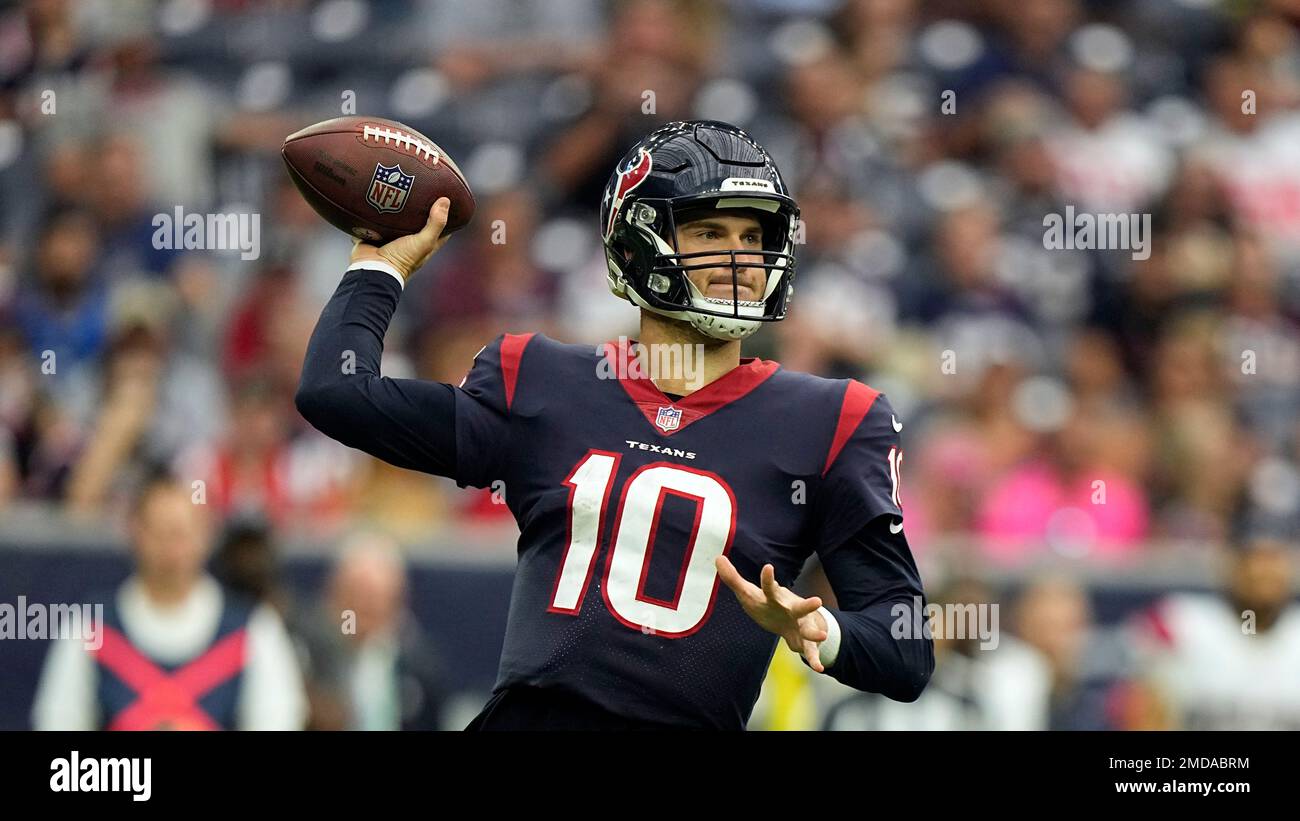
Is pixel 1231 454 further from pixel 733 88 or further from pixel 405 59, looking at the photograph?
pixel 405 59

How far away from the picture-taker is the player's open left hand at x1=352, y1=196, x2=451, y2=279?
4090 mm

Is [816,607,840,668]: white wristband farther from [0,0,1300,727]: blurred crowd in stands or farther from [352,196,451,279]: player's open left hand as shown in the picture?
[0,0,1300,727]: blurred crowd in stands

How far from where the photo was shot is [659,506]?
12.6ft

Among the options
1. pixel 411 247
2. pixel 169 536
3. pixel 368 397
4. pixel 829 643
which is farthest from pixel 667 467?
pixel 169 536

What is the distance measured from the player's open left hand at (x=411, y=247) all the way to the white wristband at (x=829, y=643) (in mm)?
1190

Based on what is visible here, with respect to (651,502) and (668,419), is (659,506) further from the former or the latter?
(668,419)

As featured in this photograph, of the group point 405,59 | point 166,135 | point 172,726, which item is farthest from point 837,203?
point 172,726

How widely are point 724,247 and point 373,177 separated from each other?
78 centimetres

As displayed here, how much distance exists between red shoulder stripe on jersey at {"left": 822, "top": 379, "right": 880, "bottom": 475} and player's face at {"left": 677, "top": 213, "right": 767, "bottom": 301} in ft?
0.97

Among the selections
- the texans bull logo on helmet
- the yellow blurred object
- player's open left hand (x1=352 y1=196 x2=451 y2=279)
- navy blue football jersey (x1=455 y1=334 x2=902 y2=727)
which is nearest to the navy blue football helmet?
the texans bull logo on helmet

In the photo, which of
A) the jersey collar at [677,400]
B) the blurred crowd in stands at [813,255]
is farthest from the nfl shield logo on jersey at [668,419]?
the blurred crowd in stands at [813,255]

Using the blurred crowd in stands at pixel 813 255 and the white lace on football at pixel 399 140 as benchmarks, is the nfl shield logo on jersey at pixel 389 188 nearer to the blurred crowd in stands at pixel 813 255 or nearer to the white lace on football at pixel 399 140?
the white lace on football at pixel 399 140
